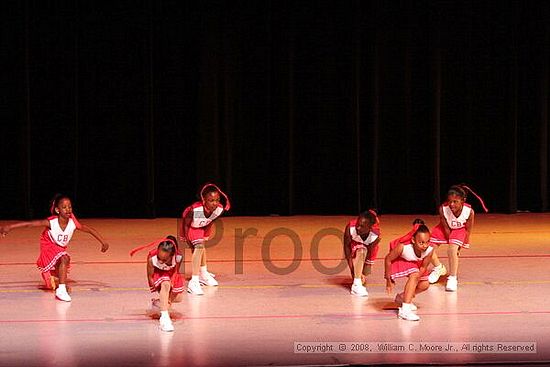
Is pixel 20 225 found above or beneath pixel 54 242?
above

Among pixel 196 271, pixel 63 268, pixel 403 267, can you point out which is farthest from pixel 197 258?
pixel 403 267

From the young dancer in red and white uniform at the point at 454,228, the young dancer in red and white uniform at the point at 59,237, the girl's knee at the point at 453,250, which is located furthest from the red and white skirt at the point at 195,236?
the girl's knee at the point at 453,250

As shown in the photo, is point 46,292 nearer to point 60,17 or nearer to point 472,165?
point 60,17

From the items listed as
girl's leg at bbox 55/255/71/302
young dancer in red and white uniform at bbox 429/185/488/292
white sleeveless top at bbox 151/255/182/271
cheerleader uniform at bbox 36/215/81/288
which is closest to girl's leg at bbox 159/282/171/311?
white sleeveless top at bbox 151/255/182/271

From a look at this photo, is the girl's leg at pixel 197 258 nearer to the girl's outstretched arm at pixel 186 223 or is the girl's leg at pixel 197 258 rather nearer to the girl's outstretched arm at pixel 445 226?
the girl's outstretched arm at pixel 186 223

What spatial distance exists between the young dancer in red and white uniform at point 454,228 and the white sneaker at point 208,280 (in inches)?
64.3

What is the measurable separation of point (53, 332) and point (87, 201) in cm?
593

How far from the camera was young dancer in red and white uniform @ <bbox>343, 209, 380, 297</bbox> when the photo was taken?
7062 millimetres

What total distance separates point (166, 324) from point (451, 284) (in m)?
2.34

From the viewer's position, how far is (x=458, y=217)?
752 cm

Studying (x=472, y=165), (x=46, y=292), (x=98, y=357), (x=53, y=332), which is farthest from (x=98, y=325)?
(x=472, y=165)

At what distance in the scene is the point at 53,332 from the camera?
5.98m

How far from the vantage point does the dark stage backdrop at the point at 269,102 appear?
1154cm

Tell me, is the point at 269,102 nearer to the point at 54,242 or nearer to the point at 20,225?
the point at 54,242
